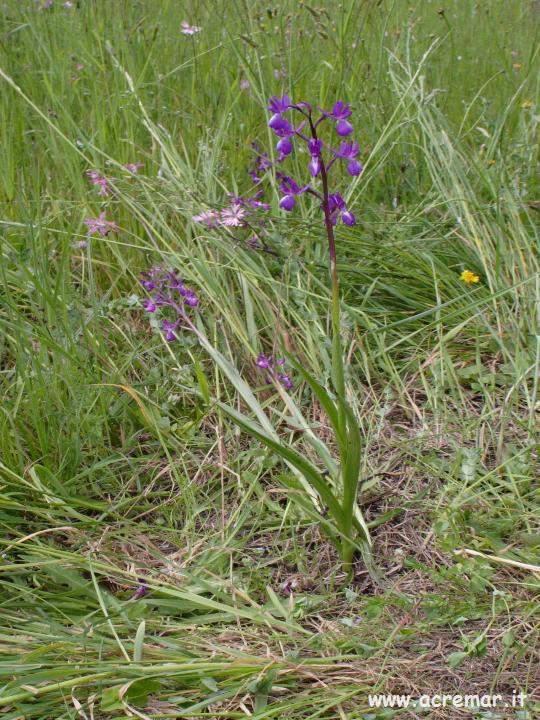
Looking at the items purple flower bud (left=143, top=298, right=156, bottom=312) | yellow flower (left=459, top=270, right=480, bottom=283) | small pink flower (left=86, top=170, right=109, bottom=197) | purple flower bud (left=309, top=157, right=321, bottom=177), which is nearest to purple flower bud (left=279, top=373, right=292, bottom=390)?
purple flower bud (left=143, top=298, right=156, bottom=312)

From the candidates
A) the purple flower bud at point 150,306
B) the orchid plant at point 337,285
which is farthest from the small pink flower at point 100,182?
the orchid plant at point 337,285

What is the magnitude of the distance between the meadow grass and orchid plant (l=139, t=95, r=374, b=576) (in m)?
0.05

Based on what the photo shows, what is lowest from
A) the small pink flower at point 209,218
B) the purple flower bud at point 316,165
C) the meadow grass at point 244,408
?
the meadow grass at point 244,408

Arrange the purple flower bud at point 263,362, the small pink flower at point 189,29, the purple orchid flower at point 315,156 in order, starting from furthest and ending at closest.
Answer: the small pink flower at point 189,29 → the purple flower bud at point 263,362 → the purple orchid flower at point 315,156

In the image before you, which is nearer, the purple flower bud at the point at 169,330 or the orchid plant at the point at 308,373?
the orchid plant at the point at 308,373

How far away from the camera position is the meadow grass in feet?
4.21

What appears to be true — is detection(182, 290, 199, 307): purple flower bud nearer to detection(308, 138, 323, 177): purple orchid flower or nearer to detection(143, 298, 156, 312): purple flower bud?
detection(143, 298, 156, 312): purple flower bud

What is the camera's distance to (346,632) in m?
1.36

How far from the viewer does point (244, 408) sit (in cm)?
190

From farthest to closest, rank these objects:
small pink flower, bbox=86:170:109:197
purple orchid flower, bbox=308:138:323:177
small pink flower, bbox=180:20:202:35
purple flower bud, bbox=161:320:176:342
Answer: small pink flower, bbox=180:20:202:35, small pink flower, bbox=86:170:109:197, purple flower bud, bbox=161:320:176:342, purple orchid flower, bbox=308:138:323:177

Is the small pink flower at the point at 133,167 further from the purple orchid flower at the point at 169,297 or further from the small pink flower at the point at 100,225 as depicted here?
the purple orchid flower at the point at 169,297

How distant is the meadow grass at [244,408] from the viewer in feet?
4.21

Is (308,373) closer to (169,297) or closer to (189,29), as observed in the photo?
(169,297)

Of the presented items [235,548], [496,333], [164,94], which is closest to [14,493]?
[235,548]
